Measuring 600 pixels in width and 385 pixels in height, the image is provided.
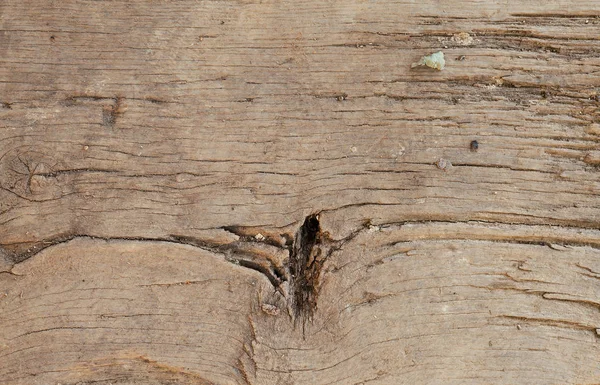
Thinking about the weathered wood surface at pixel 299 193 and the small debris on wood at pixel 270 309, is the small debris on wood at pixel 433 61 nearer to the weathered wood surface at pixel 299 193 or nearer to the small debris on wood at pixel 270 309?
the weathered wood surface at pixel 299 193

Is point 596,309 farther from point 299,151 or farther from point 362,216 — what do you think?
point 299,151

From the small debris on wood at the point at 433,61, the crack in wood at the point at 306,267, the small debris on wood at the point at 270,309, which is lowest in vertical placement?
the small debris on wood at the point at 270,309

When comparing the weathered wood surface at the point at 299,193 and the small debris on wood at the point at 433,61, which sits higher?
the small debris on wood at the point at 433,61

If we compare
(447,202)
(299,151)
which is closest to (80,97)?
(299,151)

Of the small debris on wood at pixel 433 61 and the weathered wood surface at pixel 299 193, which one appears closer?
the weathered wood surface at pixel 299 193

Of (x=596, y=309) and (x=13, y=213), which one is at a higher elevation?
(x=13, y=213)

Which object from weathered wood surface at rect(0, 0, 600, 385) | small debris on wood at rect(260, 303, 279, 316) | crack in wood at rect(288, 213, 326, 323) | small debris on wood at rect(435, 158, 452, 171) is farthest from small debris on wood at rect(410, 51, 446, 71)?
small debris on wood at rect(260, 303, 279, 316)

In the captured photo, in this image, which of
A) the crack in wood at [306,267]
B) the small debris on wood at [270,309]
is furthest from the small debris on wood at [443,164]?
the small debris on wood at [270,309]
